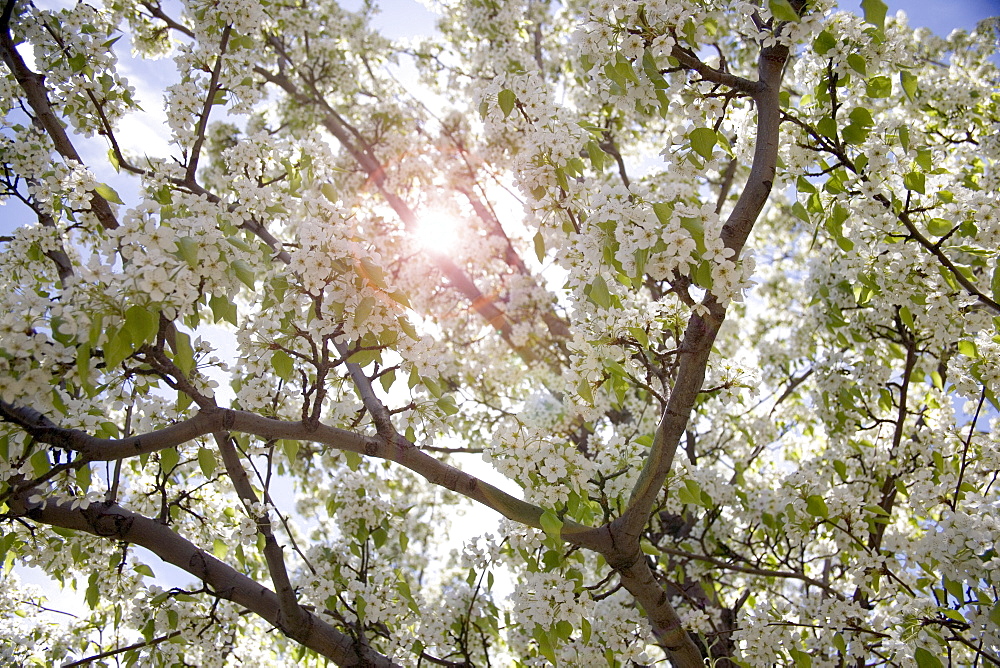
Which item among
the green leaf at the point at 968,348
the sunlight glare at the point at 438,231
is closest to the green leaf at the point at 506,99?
the green leaf at the point at 968,348

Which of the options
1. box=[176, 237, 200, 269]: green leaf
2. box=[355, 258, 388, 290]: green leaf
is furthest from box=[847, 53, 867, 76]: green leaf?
box=[176, 237, 200, 269]: green leaf

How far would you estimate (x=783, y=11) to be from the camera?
7.27 feet

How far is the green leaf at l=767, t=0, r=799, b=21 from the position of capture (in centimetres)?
218

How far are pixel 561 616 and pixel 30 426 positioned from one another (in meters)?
2.38

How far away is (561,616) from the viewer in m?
3.00

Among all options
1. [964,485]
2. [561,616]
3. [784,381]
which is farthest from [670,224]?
[784,381]

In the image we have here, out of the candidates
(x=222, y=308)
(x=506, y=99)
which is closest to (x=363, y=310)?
(x=222, y=308)

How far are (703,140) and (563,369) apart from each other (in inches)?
67.2

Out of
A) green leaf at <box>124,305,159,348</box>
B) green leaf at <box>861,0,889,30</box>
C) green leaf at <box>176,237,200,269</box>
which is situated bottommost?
green leaf at <box>124,305,159,348</box>

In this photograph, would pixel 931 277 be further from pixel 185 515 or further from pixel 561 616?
pixel 185 515

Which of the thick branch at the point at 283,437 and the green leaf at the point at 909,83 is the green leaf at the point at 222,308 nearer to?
the thick branch at the point at 283,437

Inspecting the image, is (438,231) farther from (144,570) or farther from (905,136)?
(905,136)

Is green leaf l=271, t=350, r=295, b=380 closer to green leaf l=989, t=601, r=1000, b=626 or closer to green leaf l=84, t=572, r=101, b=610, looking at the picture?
green leaf l=84, t=572, r=101, b=610

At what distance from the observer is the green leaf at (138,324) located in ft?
6.03
